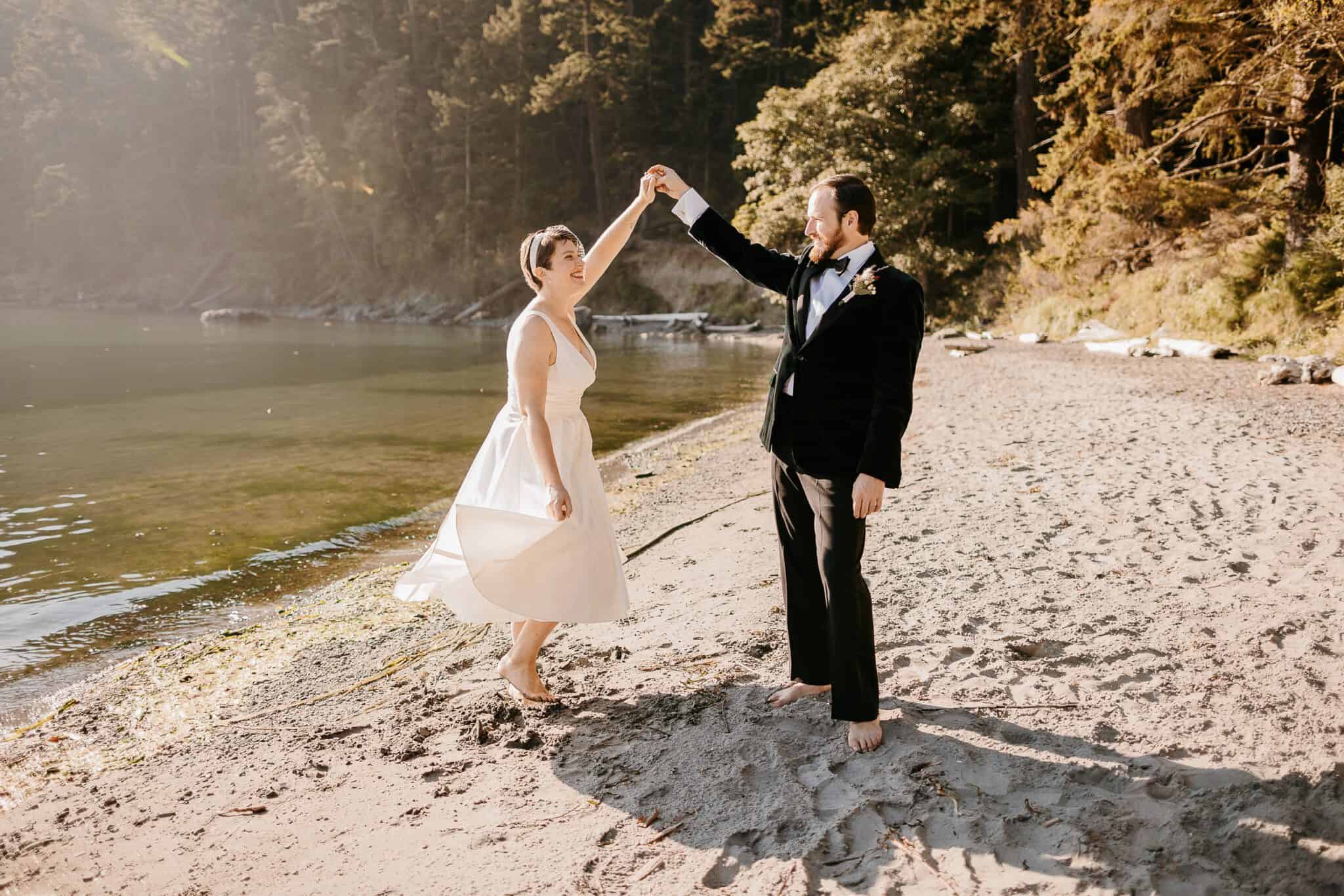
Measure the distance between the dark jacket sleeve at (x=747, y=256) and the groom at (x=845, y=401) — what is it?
18 centimetres

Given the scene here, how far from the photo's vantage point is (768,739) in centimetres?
348

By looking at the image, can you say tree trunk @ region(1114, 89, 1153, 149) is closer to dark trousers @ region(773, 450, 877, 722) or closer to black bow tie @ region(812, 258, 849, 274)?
black bow tie @ region(812, 258, 849, 274)

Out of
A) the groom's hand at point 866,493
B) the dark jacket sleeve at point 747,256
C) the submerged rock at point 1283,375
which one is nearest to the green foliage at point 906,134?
the submerged rock at point 1283,375

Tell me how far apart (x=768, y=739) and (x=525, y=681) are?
115cm

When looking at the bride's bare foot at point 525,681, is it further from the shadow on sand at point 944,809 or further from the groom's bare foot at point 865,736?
the groom's bare foot at point 865,736

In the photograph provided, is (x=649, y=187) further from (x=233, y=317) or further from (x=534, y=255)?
(x=233, y=317)

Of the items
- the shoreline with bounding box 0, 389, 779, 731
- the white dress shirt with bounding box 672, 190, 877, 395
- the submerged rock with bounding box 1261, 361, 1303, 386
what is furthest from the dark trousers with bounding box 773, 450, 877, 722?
the submerged rock with bounding box 1261, 361, 1303, 386

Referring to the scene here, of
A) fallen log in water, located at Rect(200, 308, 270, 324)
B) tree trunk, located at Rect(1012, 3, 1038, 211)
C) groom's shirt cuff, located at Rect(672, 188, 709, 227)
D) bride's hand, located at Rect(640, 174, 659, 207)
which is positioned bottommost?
groom's shirt cuff, located at Rect(672, 188, 709, 227)

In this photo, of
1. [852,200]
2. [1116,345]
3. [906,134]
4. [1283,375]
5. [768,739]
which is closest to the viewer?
[852,200]

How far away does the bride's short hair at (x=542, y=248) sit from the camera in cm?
377

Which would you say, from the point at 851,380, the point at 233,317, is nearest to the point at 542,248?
the point at 851,380

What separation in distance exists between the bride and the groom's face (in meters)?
0.84

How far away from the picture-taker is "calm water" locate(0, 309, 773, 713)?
6418 millimetres

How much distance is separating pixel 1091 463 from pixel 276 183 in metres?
63.5
